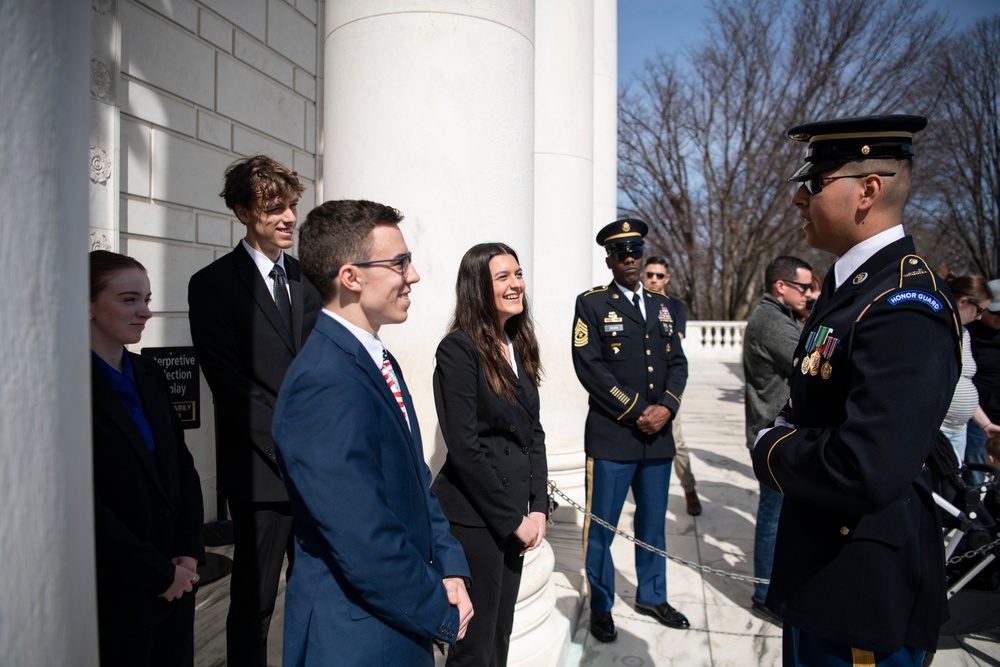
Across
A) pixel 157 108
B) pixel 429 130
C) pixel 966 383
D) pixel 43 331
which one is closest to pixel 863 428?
pixel 43 331

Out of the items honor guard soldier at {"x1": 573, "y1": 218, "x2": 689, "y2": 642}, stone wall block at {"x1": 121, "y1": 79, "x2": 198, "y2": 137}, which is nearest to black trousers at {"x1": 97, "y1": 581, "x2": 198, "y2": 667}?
honor guard soldier at {"x1": 573, "y1": 218, "x2": 689, "y2": 642}

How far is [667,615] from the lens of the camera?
404cm

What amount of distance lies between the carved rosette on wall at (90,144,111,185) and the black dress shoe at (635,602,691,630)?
4.53 metres

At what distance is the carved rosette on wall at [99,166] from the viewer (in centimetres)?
446

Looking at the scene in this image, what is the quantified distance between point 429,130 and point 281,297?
952 mm

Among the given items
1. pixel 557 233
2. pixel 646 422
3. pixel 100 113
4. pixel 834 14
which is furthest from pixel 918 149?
pixel 100 113

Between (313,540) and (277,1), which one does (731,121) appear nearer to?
(277,1)

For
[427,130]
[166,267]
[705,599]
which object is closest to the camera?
[427,130]

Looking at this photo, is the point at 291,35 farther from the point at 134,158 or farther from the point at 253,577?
the point at 253,577

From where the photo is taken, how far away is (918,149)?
20.8m

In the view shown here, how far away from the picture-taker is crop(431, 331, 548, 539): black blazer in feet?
8.36

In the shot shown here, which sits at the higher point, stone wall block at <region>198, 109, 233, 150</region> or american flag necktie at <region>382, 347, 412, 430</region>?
stone wall block at <region>198, 109, 233, 150</region>

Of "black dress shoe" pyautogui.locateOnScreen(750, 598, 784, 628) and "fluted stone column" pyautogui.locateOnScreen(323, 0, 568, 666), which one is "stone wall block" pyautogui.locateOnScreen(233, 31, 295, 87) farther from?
"black dress shoe" pyautogui.locateOnScreen(750, 598, 784, 628)

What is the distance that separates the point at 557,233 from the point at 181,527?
4191 mm
